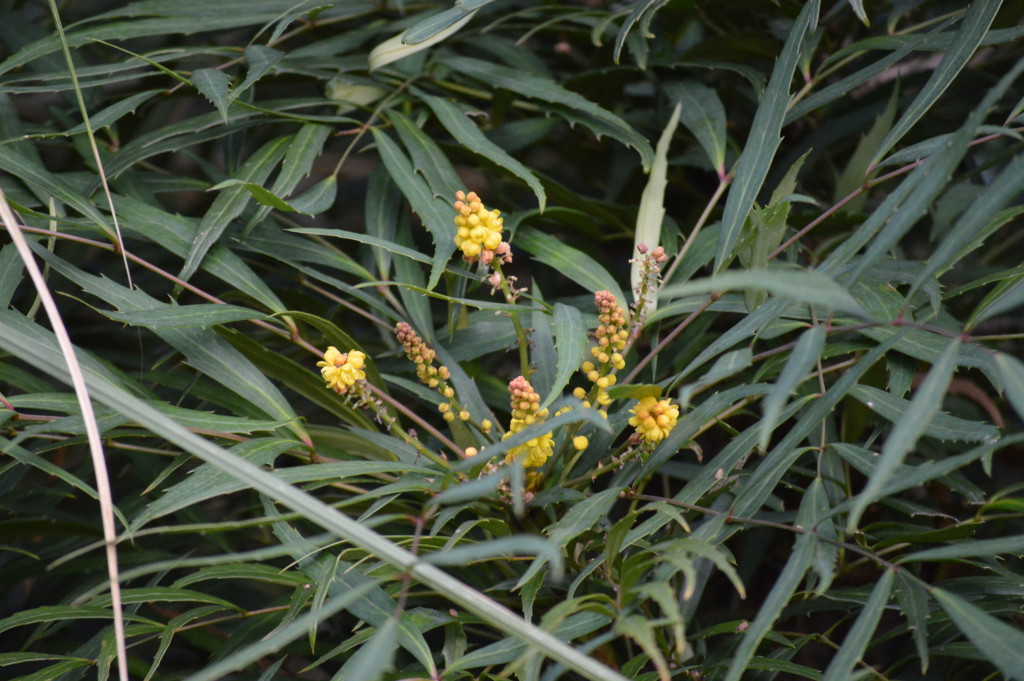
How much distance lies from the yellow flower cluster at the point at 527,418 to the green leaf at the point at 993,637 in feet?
0.63

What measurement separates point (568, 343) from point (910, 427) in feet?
0.60

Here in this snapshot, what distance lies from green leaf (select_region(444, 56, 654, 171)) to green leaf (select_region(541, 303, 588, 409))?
0.17m

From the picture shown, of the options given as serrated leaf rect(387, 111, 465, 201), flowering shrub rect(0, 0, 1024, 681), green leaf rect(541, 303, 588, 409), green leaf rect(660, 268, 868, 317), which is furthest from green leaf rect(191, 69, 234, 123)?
green leaf rect(660, 268, 868, 317)

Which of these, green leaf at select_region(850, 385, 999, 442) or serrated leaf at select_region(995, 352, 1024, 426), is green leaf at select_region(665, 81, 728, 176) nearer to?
green leaf at select_region(850, 385, 999, 442)

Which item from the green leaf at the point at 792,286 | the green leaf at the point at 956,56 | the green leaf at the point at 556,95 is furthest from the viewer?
the green leaf at the point at 556,95

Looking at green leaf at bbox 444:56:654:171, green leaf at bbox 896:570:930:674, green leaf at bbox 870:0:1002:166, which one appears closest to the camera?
green leaf at bbox 896:570:930:674

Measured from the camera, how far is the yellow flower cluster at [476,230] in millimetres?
409

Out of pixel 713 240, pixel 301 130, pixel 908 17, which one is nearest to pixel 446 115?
pixel 301 130

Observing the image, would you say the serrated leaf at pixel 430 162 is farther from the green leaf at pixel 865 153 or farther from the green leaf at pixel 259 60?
the green leaf at pixel 865 153

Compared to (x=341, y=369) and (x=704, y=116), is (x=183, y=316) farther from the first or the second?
(x=704, y=116)

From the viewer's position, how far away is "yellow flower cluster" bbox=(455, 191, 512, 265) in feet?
1.34

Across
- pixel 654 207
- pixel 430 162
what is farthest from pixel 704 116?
pixel 430 162

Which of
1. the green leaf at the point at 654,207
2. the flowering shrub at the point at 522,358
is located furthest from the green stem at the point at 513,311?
the green leaf at the point at 654,207

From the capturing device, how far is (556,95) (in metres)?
0.59
